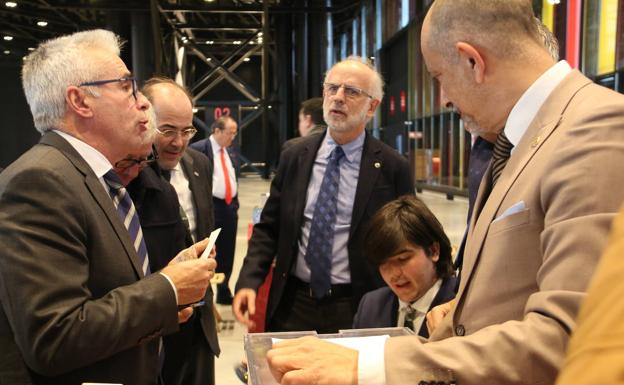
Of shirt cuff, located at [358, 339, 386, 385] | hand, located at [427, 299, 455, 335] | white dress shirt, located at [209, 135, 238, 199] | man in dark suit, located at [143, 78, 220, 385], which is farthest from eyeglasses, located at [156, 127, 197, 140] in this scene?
white dress shirt, located at [209, 135, 238, 199]

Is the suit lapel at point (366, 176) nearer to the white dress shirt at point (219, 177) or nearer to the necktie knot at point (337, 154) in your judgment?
the necktie knot at point (337, 154)

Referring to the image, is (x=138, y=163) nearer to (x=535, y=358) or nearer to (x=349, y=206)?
(x=349, y=206)

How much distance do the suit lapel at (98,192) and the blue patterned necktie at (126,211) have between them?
10 centimetres

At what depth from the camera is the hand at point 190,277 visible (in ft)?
5.36

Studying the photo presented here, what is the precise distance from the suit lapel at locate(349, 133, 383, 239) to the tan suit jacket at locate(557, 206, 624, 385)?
7.17 ft

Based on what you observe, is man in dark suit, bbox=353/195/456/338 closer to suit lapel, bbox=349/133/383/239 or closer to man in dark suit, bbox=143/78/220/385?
suit lapel, bbox=349/133/383/239

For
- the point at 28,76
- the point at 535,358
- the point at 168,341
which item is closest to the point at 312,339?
the point at 535,358

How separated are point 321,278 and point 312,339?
5.02 feet

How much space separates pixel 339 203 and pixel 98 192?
129 cm

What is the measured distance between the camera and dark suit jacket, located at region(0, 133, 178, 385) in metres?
1.37

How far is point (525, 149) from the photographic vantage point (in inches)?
43.5

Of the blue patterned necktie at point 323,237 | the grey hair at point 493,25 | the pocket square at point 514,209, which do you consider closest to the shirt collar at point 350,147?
the blue patterned necktie at point 323,237

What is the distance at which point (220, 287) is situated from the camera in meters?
5.55

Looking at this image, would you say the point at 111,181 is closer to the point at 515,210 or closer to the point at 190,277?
the point at 190,277
